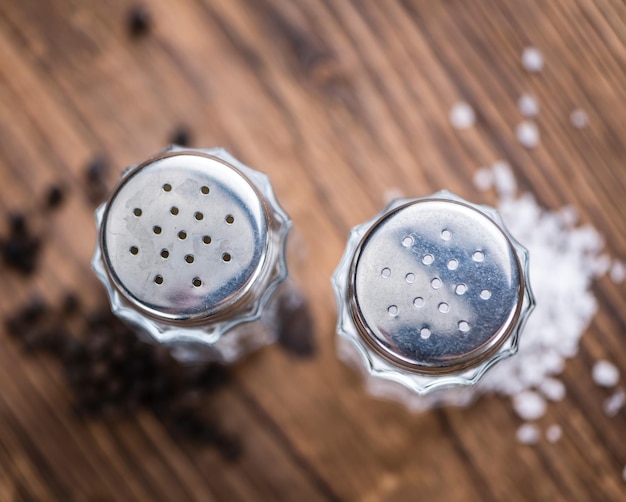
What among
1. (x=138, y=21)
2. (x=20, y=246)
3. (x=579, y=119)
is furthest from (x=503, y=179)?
(x=20, y=246)

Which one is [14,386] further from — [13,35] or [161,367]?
[13,35]

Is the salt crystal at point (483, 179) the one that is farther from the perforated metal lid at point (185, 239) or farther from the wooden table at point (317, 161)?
the perforated metal lid at point (185, 239)

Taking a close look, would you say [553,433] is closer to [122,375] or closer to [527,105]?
[527,105]

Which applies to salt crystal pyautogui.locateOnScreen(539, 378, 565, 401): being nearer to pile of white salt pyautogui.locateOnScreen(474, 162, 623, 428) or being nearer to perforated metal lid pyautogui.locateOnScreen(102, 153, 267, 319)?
pile of white salt pyautogui.locateOnScreen(474, 162, 623, 428)

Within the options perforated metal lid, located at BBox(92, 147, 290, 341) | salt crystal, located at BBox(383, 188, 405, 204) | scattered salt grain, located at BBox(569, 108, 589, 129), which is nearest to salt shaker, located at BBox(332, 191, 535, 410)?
perforated metal lid, located at BBox(92, 147, 290, 341)

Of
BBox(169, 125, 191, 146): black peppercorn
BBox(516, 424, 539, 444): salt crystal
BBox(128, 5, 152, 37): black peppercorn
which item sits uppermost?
BBox(128, 5, 152, 37): black peppercorn

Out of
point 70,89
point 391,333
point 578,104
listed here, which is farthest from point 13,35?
point 578,104

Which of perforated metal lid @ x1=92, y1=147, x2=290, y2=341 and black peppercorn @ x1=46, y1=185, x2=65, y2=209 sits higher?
black peppercorn @ x1=46, y1=185, x2=65, y2=209
